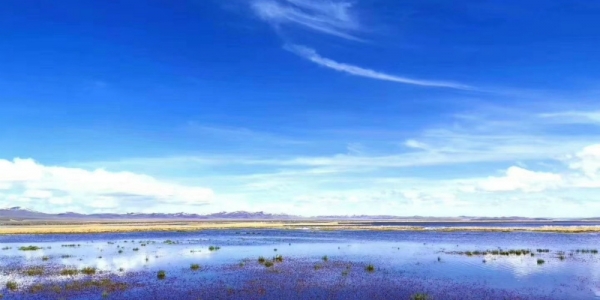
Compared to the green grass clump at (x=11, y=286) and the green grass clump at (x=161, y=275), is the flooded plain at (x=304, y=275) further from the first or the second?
the green grass clump at (x=161, y=275)

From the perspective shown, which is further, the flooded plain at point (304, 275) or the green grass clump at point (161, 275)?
the green grass clump at point (161, 275)

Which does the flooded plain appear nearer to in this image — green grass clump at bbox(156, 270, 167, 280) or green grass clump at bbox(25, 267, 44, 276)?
green grass clump at bbox(25, 267, 44, 276)

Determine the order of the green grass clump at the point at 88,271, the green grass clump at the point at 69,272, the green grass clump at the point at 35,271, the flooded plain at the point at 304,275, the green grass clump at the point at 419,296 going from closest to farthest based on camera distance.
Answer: the green grass clump at the point at 419,296
the flooded plain at the point at 304,275
the green grass clump at the point at 69,272
the green grass clump at the point at 35,271
the green grass clump at the point at 88,271

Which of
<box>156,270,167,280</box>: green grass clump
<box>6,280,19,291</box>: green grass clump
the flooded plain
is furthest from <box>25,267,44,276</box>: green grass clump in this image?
<box>156,270,167,280</box>: green grass clump

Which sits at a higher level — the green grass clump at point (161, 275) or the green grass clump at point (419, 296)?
the green grass clump at point (161, 275)

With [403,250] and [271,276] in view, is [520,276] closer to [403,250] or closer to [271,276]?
[271,276]

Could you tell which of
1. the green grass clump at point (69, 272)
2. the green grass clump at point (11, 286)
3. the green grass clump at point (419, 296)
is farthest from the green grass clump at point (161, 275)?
the green grass clump at point (419, 296)

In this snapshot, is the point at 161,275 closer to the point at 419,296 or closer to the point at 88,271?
the point at 88,271

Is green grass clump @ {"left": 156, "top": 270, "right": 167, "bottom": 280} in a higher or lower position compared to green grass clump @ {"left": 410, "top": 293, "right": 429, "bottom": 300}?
higher

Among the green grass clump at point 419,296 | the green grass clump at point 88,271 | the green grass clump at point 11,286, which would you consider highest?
the green grass clump at point 88,271

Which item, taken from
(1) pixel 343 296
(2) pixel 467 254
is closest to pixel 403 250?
(2) pixel 467 254

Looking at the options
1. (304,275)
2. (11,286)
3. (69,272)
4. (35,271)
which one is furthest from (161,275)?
(35,271)

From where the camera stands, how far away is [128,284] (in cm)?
3550

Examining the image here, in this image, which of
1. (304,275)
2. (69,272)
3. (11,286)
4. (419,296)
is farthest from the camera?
(69,272)
